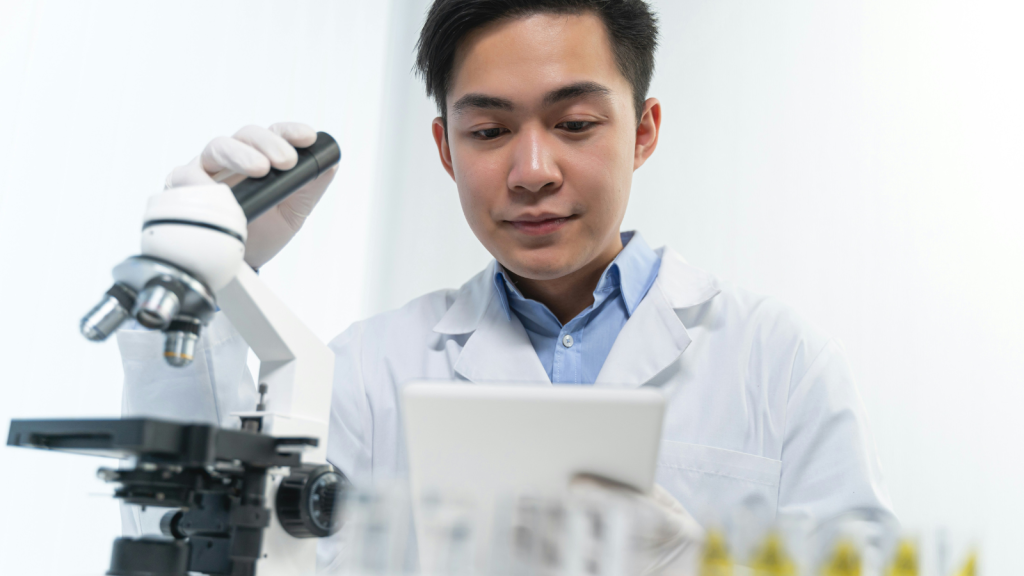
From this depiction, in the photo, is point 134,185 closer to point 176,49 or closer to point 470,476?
point 176,49

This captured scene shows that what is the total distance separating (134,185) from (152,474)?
39.5 inches

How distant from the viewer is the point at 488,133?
1152mm

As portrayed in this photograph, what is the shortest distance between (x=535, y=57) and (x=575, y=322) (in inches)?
18.2

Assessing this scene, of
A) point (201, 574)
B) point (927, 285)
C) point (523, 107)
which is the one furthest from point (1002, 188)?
point (201, 574)

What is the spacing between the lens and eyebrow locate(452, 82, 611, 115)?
1.09 metres

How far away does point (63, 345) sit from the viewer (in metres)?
1.29

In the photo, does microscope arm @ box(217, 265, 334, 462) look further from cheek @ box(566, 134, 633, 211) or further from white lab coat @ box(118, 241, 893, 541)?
cheek @ box(566, 134, 633, 211)

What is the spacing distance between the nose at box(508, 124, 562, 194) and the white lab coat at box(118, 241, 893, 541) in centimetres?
30

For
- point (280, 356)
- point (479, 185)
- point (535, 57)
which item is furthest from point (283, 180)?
point (535, 57)

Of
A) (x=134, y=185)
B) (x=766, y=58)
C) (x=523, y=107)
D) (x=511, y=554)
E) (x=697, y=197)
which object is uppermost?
(x=766, y=58)

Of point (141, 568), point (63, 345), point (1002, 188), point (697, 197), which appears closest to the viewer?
point (141, 568)

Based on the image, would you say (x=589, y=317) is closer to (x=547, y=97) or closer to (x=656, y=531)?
(x=547, y=97)

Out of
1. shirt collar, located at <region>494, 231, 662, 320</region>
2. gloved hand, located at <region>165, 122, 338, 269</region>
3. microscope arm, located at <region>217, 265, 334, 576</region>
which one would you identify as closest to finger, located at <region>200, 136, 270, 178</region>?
gloved hand, located at <region>165, 122, 338, 269</region>

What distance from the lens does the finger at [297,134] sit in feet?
3.11
